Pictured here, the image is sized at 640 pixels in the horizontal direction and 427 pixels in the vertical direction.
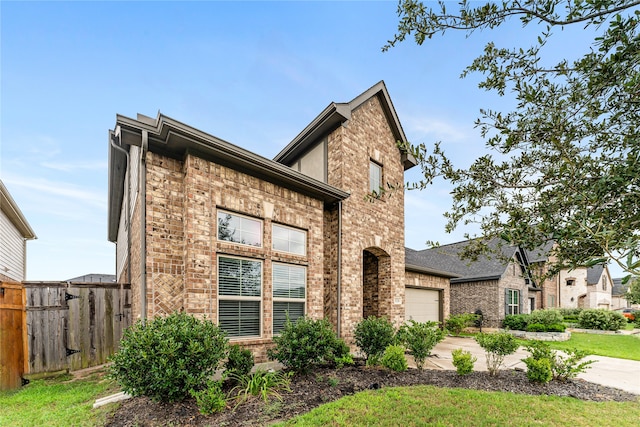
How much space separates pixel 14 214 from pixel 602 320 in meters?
29.5

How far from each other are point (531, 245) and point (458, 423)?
3075 millimetres

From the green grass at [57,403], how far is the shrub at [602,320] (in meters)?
23.0

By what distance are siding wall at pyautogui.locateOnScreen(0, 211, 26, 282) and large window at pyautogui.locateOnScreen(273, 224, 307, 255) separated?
1200cm

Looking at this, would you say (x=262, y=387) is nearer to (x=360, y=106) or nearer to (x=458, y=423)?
(x=458, y=423)

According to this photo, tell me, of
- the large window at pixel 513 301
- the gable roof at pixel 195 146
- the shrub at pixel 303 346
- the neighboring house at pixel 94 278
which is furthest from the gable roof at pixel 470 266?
the neighboring house at pixel 94 278

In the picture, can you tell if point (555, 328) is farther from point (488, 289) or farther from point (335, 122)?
point (335, 122)

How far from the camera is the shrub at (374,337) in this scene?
7.52 meters

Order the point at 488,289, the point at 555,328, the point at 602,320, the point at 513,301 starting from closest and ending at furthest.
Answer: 1. the point at 555,328
2. the point at 488,289
3. the point at 602,320
4. the point at 513,301

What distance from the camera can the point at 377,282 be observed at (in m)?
11.0

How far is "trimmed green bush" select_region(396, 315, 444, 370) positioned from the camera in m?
7.05

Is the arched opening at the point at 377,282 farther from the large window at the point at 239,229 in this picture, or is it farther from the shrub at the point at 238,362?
the shrub at the point at 238,362

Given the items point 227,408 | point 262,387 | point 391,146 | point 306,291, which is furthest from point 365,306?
point 227,408

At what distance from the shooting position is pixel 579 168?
239cm

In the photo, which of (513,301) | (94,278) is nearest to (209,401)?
(513,301)
